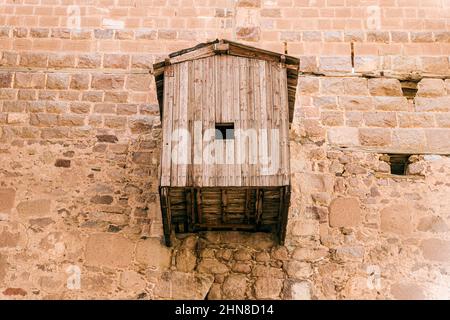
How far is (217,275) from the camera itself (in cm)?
623

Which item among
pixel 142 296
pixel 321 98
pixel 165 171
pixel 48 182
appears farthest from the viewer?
pixel 321 98

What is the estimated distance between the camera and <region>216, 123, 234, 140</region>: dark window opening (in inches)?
233

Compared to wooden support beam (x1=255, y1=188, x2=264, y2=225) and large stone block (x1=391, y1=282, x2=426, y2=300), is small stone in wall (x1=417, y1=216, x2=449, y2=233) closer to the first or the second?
large stone block (x1=391, y1=282, x2=426, y2=300)

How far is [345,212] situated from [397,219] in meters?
0.52

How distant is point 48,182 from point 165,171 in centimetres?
164

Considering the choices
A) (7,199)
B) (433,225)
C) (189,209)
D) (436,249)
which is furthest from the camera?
(7,199)

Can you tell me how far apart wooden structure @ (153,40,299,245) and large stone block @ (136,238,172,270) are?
129 millimetres

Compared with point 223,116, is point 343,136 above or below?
above

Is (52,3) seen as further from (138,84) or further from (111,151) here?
(111,151)

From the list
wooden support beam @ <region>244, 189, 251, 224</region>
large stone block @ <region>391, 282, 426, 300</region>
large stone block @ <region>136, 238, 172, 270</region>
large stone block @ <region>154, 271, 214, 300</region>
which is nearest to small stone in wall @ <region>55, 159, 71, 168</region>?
large stone block @ <region>136, 238, 172, 270</region>

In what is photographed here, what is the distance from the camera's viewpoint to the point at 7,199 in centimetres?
661

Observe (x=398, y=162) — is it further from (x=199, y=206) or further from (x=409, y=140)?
(x=199, y=206)

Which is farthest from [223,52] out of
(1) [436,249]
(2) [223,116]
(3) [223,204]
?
(1) [436,249]

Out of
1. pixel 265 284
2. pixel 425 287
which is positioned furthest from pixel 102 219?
pixel 425 287
